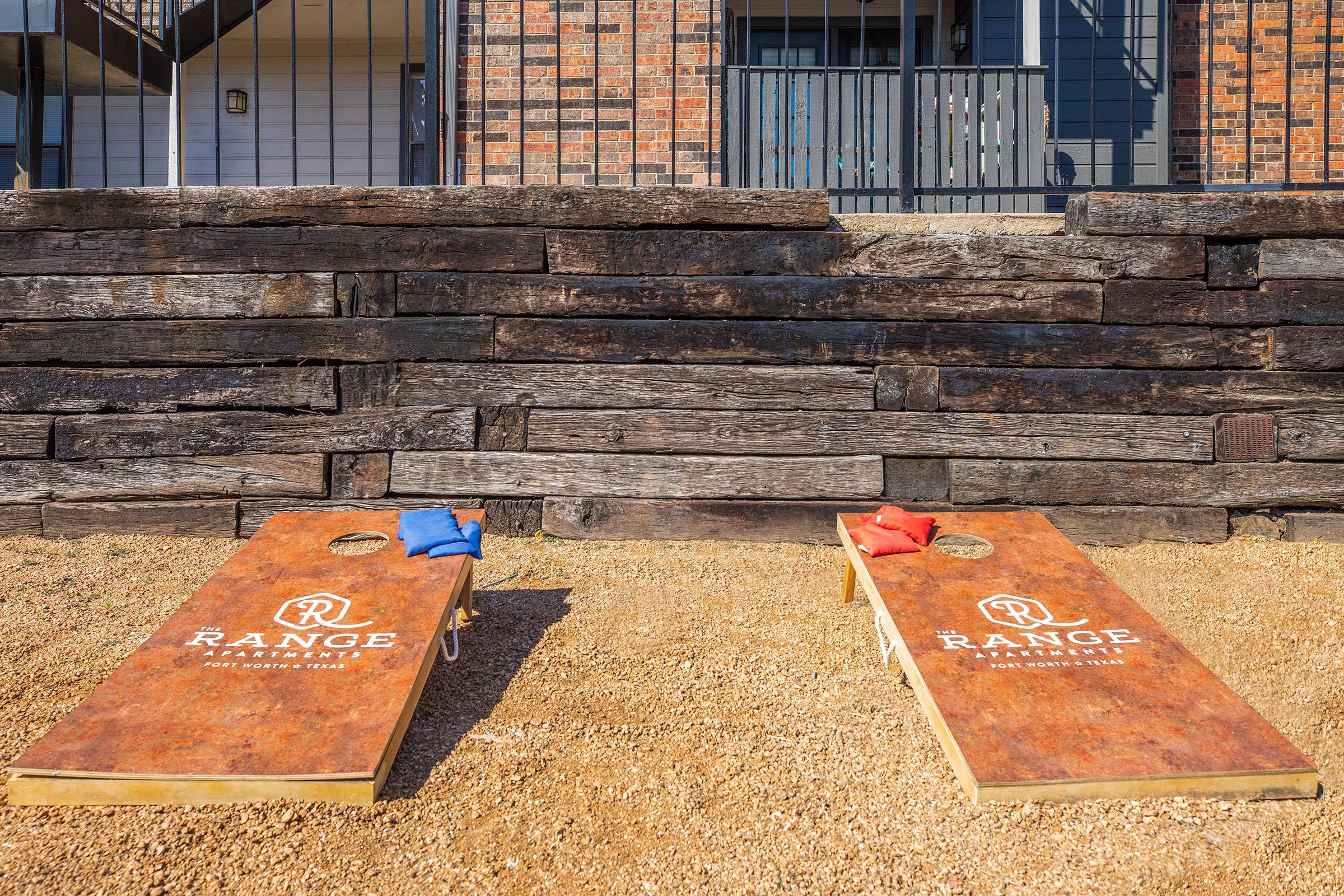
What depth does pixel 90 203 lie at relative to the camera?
12.2 ft

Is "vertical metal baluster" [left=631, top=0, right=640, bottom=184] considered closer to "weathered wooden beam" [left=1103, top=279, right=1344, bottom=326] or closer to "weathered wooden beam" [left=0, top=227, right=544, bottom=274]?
"weathered wooden beam" [left=0, top=227, right=544, bottom=274]

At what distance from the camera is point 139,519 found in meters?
3.74

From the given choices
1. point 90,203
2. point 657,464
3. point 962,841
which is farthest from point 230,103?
point 962,841

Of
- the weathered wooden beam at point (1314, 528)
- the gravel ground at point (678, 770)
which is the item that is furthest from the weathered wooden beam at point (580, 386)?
the weathered wooden beam at point (1314, 528)

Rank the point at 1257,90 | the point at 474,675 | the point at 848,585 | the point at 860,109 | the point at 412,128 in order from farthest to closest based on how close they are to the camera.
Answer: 1. the point at 412,128
2. the point at 1257,90
3. the point at 860,109
4. the point at 848,585
5. the point at 474,675

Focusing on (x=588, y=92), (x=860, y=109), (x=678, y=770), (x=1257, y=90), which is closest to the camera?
(x=678, y=770)

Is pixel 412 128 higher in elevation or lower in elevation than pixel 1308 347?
higher

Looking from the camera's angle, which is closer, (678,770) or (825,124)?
(678,770)

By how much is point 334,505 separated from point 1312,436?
14.2 ft

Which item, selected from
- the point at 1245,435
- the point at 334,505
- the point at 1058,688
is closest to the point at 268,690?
the point at 334,505

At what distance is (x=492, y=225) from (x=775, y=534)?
187cm

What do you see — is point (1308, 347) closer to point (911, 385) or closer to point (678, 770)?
point (911, 385)

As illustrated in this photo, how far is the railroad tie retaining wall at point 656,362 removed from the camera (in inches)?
144

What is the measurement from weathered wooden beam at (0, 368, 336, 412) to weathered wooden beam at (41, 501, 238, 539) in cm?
44
